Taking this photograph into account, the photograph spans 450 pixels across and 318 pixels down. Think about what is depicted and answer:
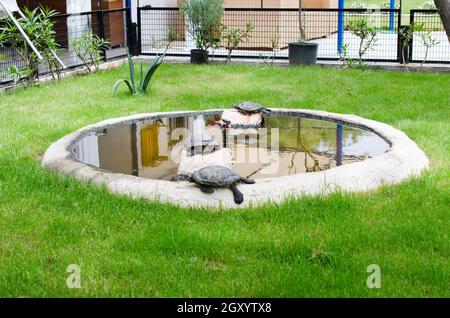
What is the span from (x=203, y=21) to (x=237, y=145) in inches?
263

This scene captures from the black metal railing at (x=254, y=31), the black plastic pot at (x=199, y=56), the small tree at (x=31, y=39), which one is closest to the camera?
the small tree at (x=31, y=39)

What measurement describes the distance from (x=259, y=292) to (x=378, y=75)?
28.0 ft

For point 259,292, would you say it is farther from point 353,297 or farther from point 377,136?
point 377,136

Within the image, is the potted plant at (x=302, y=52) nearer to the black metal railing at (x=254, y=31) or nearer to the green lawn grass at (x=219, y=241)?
the black metal railing at (x=254, y=31)

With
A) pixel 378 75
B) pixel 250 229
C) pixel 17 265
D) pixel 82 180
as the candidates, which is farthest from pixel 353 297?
pixel 378 75

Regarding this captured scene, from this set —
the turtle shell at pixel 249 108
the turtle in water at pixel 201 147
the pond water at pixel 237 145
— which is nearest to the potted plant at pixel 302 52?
the pond water at pixel 237 145

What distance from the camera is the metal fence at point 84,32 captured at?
12031mm

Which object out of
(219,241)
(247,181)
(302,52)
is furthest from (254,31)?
(219,241)

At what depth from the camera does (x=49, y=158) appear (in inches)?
259

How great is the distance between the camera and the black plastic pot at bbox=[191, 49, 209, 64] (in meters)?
13.7

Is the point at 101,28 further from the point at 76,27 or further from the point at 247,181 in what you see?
the point at 247,181

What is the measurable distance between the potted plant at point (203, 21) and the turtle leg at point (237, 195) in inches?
333

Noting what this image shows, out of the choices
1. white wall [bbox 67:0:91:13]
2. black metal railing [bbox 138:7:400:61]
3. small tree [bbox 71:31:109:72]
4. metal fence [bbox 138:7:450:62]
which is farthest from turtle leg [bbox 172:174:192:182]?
white wall [bbox 67:0:91:13]
